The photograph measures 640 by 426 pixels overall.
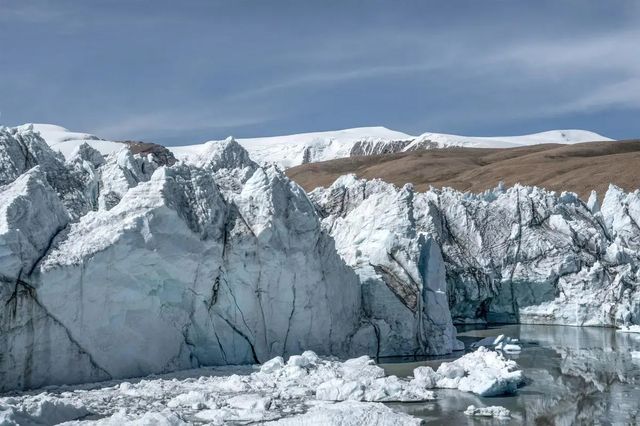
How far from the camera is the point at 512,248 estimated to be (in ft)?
105

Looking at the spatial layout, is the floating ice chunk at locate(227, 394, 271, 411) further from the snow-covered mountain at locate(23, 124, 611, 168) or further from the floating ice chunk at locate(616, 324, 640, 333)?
the snow-covered mountain at locate(23, 124, 611, 168)

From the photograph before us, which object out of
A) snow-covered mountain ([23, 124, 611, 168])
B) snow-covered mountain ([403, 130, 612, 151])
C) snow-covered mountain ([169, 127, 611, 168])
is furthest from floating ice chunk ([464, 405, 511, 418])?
snow-covered mountain ([403, 130, 612, 151])

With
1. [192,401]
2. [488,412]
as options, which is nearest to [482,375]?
[488,412]

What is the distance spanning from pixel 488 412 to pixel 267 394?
13.0ft

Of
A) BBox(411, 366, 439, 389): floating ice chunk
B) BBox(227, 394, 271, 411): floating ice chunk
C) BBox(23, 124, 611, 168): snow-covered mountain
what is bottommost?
BBox(411, 366, 439, 389): floating ice chunk

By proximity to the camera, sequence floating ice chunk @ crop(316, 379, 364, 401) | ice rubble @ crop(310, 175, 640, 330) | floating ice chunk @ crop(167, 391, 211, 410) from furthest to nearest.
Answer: ice rubble @ crop(310, 175, 640, 330), floating ice chunk @ crop(316, 379, 364, 401), floating ice chunk @ crop(167, 391, 211, 410)

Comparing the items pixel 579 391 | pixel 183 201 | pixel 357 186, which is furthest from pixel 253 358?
pixel 357 186

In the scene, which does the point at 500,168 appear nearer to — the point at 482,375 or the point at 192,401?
the point at 482,375

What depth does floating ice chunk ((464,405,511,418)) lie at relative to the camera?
522 inches

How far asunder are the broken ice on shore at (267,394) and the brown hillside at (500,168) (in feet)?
192

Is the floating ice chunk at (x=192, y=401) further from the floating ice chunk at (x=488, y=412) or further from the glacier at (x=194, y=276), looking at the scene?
the floating ice chunk at (x=488, y=412)

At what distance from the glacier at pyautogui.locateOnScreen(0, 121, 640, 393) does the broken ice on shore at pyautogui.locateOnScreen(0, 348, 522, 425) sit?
2.87ft

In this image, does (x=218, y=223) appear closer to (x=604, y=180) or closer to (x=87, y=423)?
(x=87, y=423)

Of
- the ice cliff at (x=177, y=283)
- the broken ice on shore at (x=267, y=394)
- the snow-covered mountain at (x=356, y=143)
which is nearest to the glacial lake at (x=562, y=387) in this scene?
the broken ice on shore at (x=267, y=394)
